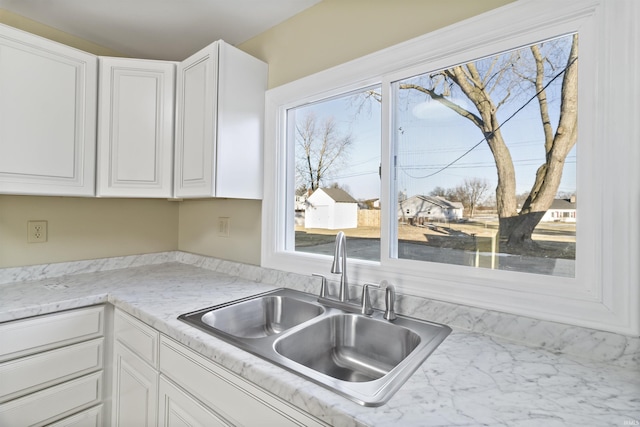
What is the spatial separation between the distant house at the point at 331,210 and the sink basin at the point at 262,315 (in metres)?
0.43

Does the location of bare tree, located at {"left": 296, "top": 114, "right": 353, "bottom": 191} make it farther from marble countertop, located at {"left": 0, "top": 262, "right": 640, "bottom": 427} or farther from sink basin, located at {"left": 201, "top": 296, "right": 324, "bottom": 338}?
marble countertop, located at {"left": 0, "top": 262, "right": 640, "bottom": 427}

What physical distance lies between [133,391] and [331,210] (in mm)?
1193

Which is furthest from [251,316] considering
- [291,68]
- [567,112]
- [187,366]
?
[567,112]

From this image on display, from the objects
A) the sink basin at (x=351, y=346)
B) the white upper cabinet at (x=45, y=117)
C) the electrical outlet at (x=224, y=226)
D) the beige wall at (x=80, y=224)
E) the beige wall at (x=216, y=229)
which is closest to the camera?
the sink basin at (x=351, y=346)

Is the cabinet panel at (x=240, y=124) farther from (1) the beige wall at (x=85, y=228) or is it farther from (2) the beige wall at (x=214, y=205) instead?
(1) the beige wall at (x=85, y=228)

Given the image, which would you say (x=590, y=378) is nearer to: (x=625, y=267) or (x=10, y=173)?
(x=625, y=267)

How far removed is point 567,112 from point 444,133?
0.38 m

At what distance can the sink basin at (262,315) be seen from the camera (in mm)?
1319

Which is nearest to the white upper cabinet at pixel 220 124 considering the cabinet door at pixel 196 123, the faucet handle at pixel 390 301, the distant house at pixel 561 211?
the cabinet door at pixel 196 123

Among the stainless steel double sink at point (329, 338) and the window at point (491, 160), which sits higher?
the window at point (491, 160)

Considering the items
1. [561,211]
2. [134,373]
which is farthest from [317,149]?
[134,373]

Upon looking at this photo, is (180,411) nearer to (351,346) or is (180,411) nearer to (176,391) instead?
(176,391)

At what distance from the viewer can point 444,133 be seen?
1.23 metres

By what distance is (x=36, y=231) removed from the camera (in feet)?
5.78
